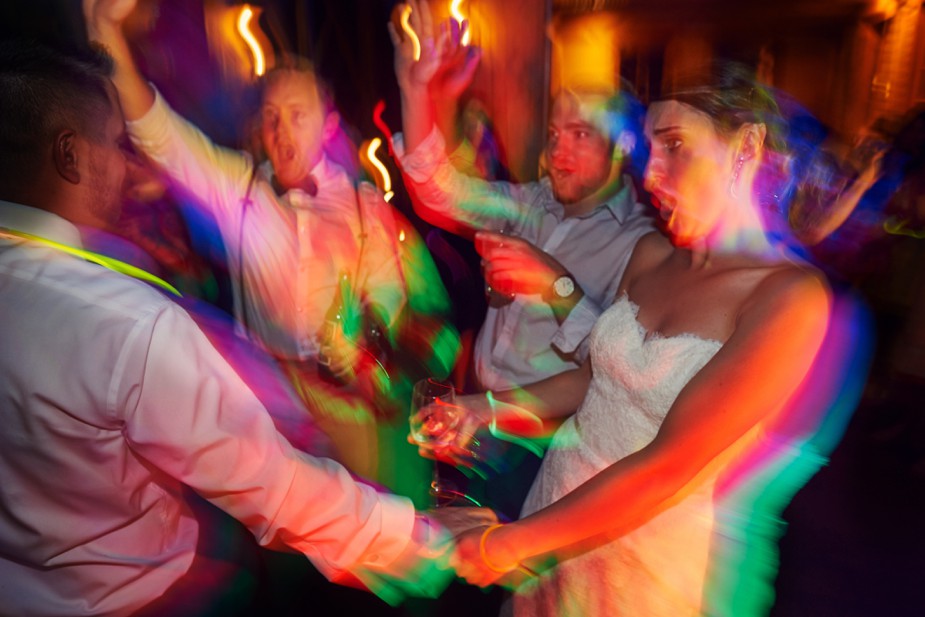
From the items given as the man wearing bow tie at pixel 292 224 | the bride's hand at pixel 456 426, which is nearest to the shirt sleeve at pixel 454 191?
the man wearing bow tie at pixel 292 224

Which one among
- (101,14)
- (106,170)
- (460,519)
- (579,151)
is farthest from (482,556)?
(101,14)

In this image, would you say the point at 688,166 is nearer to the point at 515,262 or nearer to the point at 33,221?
the point at 515,262

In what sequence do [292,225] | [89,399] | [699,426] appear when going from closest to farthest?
[89,399], [699,426], [292,225]

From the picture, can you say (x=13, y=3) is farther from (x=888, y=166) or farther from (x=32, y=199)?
(x=888, y=166)

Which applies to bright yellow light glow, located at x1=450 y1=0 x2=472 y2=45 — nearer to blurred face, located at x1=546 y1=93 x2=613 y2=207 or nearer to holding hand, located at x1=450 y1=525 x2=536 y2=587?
blurred face, located at x1=546 y1=93 x2=613 y2=207

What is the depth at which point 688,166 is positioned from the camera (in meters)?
1.56

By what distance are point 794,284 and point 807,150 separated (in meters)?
0.41

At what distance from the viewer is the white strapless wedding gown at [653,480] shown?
1.62 m

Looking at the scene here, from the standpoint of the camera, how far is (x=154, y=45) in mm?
3379

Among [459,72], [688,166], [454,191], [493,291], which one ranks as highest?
[459,72]

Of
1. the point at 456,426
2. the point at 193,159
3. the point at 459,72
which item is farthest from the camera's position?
the point at 459,72

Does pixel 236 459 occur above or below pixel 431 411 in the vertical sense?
above

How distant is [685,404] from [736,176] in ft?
1.88

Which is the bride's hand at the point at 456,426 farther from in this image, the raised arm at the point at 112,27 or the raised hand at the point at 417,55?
the raised arm at the point at 112,27
